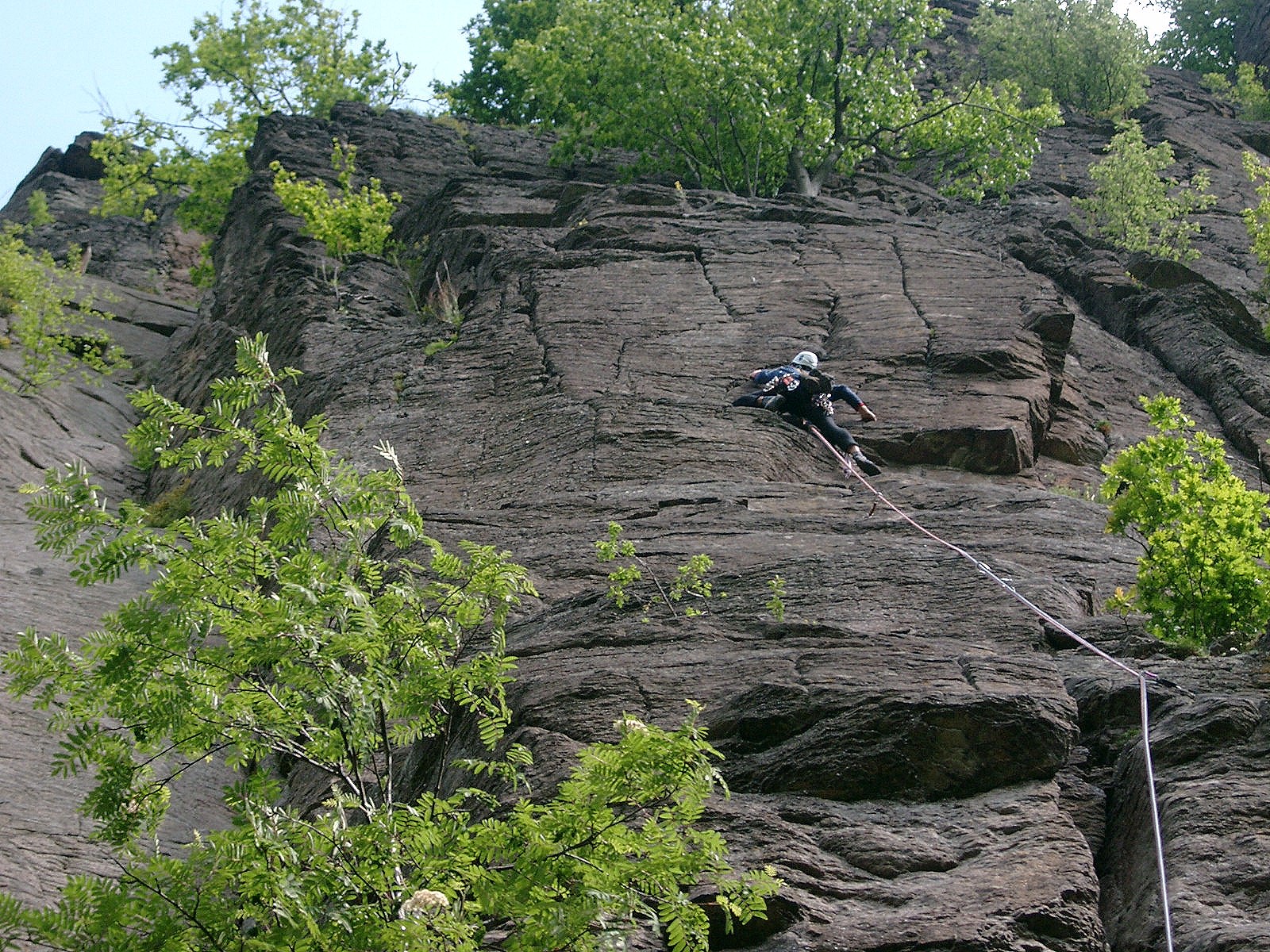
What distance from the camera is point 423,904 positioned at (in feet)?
21.1

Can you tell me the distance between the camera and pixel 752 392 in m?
17.5

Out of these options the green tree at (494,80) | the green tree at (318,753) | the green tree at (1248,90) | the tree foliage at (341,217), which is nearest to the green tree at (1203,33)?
the green tree at (1248,90)

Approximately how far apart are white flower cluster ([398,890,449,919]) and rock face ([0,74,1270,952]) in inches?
77.8

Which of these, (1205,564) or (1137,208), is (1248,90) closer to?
(1137,208)

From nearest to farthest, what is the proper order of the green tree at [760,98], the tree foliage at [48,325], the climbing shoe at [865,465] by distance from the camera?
1. the climbing shoe at [865,465]
2. the tree foliage at [48,325]
3. the green tree at [760,98]

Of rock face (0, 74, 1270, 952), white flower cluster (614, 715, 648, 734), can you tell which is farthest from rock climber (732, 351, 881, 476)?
white flower cluster (614, 715, 648, 734)

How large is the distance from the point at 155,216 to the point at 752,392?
2603 centimetres

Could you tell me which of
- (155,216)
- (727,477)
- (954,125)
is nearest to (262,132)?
(155,216)

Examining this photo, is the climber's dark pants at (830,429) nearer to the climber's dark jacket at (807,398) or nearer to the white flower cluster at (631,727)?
the climber's dark jacket at (807,398)

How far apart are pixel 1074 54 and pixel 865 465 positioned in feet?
106

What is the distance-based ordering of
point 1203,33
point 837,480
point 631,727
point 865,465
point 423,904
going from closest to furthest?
point 423,904
point 631,727
point 837,480
point 865,465
point 1203,33

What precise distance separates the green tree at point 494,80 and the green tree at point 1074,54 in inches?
591

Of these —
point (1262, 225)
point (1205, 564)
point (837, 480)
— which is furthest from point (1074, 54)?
point (1205, 564)

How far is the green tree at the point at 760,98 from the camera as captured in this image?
100ft
